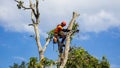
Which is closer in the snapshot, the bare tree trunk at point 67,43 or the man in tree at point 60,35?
the bare tree trunk at point 67,43

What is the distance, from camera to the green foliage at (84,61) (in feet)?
107

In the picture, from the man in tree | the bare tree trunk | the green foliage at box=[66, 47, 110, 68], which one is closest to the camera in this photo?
the bare tree trunk

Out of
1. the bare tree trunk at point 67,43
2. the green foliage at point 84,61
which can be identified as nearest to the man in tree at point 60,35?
the bare tree trunk at point 67,43

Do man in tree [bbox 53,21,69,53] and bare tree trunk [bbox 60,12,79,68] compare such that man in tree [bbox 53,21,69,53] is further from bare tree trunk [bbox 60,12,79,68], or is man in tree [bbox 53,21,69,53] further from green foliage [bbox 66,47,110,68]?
green foliage [bbox 66,47,110,68]

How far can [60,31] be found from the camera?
1748cm

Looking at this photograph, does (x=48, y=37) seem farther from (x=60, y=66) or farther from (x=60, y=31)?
Result: (x=60, y=66)

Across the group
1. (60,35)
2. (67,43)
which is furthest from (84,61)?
(67,43)

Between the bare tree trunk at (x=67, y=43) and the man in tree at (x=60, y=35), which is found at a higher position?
the man in tree at (x=60, y=35)

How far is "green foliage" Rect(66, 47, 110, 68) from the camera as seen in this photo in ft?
107

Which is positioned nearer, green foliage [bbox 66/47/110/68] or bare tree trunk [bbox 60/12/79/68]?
bare tree trunk [bbox 60/12/79/68]

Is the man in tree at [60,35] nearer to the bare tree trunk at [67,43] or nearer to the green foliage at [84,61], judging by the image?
the bare tree trunk at [67,43]

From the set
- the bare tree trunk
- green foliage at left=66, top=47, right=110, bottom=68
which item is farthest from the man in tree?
green foliage at left=66, top=47, right=110, bottom=68

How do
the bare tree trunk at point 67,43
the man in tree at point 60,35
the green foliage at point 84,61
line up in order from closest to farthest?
the bare tree trunk at point 67,43 → the man in tree at point 60,35 → the green foliage at point 84,61

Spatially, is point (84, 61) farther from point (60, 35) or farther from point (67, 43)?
point (67, 43)
